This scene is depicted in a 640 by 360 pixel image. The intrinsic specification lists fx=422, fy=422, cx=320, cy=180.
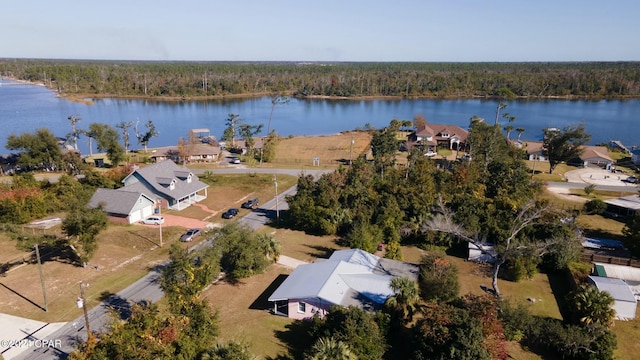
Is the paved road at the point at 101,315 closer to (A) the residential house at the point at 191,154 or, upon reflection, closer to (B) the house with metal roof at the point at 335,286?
(B) the house with metal roof at the point at 335,286

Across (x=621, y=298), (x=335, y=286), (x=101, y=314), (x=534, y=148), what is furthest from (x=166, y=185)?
(x=534, y=148)

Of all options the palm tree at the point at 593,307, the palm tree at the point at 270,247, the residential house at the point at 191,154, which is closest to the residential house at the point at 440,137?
the residential house at the point at 191,154

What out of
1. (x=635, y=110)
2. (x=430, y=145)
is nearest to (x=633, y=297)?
(x=430, y=145)

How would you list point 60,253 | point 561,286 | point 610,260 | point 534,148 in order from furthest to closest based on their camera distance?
1. point 534,148
2. point 60,253
3. point 610,260
4. point 561,286

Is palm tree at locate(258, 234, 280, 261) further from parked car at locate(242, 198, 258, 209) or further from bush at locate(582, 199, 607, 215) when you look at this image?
bush at locate(582, 199, 607, 215)

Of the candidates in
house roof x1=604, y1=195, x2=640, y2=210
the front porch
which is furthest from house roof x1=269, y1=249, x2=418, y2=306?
house roof x1=604, y1=195, x2=640, y2=210

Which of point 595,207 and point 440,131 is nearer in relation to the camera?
point 595,207

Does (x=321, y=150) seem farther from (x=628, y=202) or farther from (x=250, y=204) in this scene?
(x=628, y=202)
